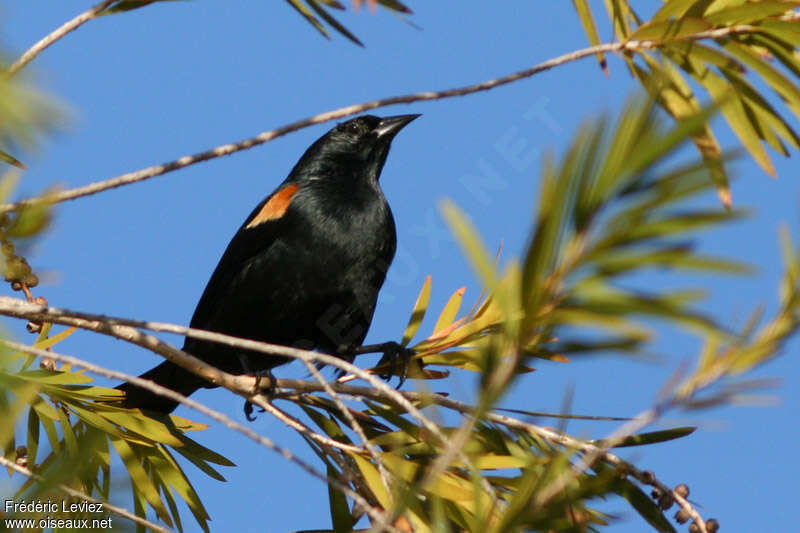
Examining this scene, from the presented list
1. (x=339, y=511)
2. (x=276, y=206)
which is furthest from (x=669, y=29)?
(x=276, y=206)

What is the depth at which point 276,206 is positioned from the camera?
137 inches

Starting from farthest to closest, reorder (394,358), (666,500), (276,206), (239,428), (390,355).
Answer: (276,206) → (390,355) → (394,358) → (666,500) → (239,428)

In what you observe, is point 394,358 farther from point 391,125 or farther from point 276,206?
point 391,125

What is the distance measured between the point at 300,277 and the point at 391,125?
1.03 meters

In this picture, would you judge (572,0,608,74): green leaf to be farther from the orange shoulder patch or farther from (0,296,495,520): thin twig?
the orange shoulder patch

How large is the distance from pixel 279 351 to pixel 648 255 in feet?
2.26

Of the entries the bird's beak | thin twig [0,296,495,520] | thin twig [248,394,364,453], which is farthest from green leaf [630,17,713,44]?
the bird's beak

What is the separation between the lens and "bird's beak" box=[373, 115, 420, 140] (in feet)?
13.0

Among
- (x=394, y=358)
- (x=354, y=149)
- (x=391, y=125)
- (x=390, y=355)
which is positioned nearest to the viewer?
(x=394, y=358)

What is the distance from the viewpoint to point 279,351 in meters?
1.37

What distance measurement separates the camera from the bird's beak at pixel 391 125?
395cm

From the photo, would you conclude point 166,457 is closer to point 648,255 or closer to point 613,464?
point 613,464

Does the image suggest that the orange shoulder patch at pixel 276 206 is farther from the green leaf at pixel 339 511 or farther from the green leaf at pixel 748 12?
the green leaf at pixel 748 12

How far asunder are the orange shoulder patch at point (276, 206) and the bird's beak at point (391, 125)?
1.73ft
